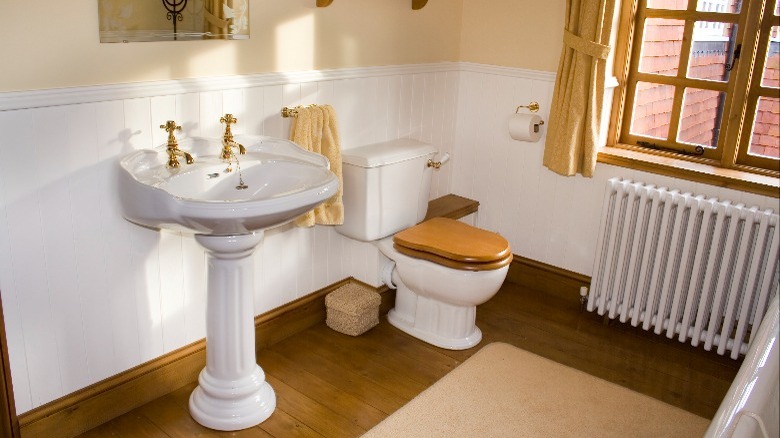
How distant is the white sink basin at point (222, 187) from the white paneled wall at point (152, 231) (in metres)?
0.09

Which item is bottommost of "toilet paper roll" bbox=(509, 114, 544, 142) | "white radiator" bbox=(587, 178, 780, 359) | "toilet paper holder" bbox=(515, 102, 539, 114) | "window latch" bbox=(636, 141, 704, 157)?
"white radiator" bbox=(587, 178, 780, 359)

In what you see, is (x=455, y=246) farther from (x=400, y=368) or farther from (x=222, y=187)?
(x=222, y=187)

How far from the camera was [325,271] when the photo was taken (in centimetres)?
307

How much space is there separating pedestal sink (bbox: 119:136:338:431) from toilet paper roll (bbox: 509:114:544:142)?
3.98 feet

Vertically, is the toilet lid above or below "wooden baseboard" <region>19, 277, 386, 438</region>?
above

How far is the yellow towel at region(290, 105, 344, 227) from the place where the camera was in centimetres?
264

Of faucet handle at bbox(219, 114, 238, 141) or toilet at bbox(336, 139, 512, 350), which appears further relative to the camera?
toilet at bbox(336, 139, 512, 350)

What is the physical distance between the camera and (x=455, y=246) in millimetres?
2785

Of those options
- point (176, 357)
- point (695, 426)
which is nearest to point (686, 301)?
point (695, 426)

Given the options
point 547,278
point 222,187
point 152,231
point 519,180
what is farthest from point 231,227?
point 547,278

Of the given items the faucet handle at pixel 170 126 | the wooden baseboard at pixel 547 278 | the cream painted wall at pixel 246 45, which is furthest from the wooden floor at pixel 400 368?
the cream painted wall at pixel 246 45

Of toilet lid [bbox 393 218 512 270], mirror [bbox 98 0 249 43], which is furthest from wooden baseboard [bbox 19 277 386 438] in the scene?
mirror [bbox 98 0 249 43]

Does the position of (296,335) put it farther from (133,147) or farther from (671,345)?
(671,345)

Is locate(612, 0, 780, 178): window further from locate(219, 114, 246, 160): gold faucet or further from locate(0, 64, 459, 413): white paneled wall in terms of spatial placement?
locate(219, 114, 246, 160): gold faucet
